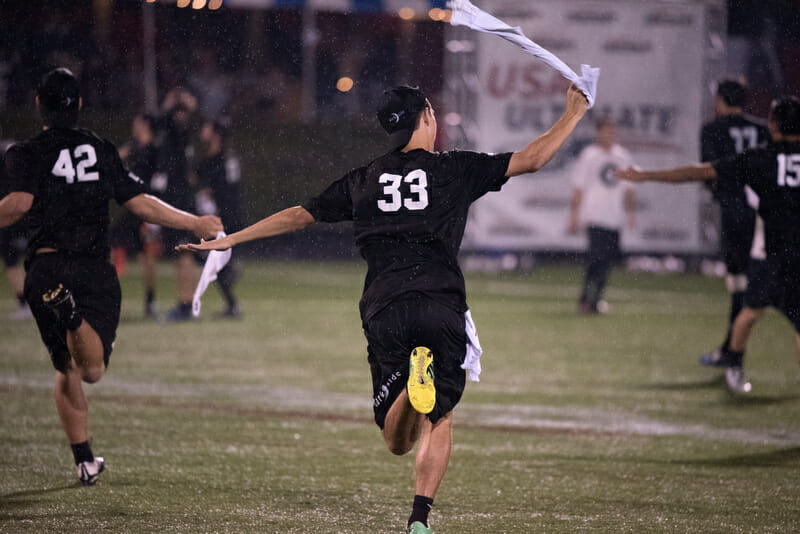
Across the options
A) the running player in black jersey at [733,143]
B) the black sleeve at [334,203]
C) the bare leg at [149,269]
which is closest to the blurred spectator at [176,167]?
the bare leg at [149,269]

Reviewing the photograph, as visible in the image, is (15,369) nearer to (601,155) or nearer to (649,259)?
(601,155)

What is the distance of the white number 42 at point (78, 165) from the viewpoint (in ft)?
18.9

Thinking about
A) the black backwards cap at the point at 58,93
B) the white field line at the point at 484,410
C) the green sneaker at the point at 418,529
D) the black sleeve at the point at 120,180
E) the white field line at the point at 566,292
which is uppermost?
the black backwards cap at the point at 58,93

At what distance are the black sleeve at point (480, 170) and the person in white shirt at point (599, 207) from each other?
9.61 m

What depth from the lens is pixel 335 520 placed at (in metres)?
5.32

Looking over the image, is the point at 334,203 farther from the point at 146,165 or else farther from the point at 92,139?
the point at 146,165

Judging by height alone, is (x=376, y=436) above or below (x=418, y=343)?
below

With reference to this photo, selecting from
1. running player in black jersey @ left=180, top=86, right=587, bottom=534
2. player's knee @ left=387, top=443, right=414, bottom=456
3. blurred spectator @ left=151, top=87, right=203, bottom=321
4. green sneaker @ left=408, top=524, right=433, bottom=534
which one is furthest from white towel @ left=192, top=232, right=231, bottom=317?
blurred spectator @ left=151, top=87, right=203, bottom=321

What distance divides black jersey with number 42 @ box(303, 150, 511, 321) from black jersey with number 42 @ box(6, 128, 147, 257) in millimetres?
1692

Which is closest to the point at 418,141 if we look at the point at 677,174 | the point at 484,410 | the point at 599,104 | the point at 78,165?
the point at 78,165

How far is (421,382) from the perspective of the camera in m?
4.48

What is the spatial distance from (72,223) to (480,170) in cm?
234

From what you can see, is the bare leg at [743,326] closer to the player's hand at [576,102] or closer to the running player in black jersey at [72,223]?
the player's hand at [576,102]

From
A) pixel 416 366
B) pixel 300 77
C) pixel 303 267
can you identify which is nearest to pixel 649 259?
pixel 303 267
